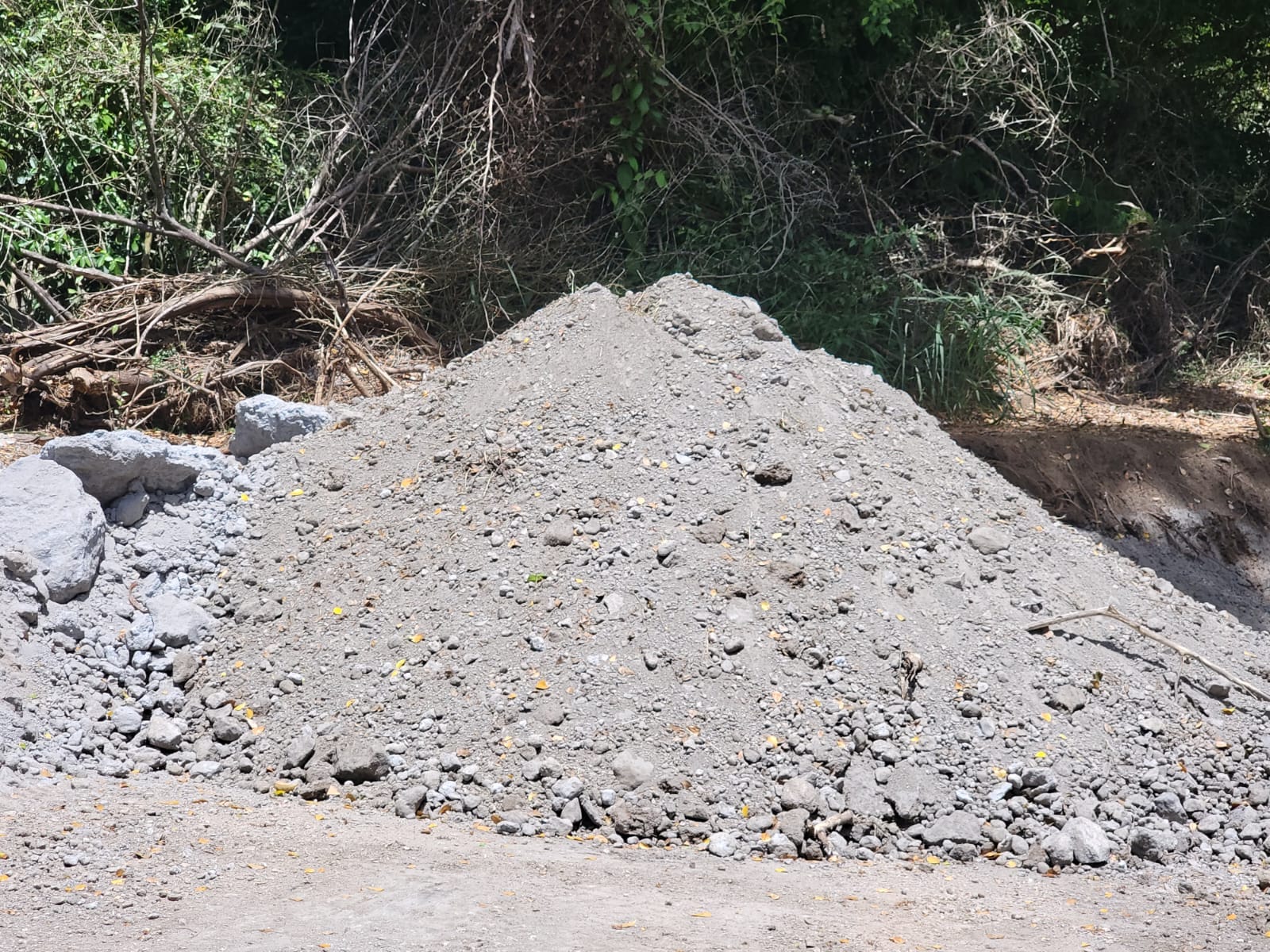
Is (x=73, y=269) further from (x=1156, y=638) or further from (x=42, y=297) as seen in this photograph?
(x=1156, y=638)

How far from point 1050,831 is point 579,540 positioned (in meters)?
1.47

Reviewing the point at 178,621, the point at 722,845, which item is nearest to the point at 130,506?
the point at 178,621

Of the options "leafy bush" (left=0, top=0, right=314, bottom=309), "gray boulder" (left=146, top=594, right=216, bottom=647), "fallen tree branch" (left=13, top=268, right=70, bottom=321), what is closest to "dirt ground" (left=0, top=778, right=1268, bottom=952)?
"gray boulder" (left=146, top=594, right=216, bottom=647)

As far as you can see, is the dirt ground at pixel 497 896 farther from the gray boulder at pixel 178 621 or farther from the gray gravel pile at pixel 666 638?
the gray boulder at pixel 178 621

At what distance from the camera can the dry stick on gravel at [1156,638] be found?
135 inches

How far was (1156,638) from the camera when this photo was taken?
11.4 feet

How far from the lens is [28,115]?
603 cm

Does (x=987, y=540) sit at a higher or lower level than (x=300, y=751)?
higher

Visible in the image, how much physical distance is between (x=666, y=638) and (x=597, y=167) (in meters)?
4.08

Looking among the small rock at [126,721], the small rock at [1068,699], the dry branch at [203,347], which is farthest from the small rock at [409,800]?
the dry branch at [203,347]

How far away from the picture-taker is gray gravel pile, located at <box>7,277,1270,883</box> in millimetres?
2973

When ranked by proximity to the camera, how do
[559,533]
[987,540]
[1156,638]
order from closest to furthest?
[1156,638] → [559,533] → [987,540]

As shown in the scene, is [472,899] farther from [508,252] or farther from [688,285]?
[508,252]

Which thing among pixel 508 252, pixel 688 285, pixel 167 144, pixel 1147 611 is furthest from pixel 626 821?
pixel 167 144
